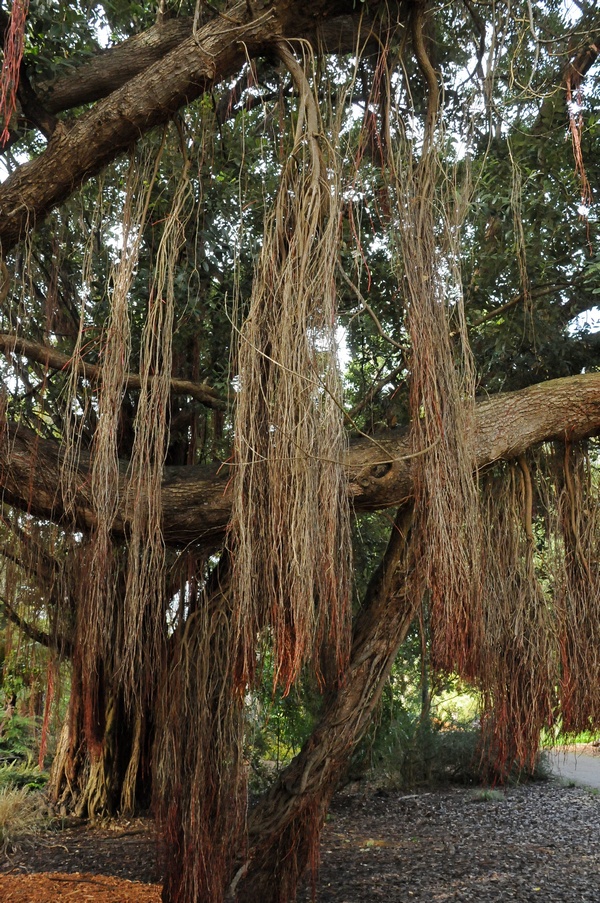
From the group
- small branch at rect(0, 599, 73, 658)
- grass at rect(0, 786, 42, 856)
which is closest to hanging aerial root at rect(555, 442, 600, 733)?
small branch at rect(0, 599, 73, 658)

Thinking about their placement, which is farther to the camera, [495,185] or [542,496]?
[495,185]

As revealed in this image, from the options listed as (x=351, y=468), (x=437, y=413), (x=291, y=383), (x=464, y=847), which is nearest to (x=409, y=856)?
(x=464, y=847)

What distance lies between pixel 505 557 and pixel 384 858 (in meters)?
2.36

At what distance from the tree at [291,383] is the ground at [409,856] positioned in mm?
852

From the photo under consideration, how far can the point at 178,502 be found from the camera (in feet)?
11.2

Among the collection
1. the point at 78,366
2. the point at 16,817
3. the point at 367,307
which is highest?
the point at 78,366

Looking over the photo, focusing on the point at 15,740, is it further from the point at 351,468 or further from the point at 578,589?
the point at 578,589

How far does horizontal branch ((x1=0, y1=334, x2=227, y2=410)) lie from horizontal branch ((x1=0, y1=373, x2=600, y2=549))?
35cm

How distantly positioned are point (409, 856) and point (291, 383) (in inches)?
149

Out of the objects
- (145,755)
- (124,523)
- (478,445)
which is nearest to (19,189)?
(124,523)

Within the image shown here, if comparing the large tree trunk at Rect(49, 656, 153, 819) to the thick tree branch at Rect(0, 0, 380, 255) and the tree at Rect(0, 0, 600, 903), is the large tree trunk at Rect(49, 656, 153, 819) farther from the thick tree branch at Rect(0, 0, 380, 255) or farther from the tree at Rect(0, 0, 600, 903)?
the thick tree branch at Rect(0, 0, 380, 255)

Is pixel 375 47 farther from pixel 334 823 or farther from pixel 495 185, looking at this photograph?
pixel 334 823

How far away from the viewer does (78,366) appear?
10.0 feet

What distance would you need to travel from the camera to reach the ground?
4121mm
